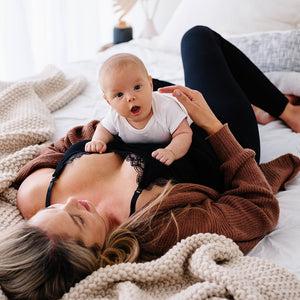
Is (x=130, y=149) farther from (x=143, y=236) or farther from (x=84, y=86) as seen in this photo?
(x=84, y=86)

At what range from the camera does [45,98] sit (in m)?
1.68

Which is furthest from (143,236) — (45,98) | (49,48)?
(49,48)

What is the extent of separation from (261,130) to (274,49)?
0.43 metres

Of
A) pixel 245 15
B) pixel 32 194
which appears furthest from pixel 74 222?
pixel 245 15

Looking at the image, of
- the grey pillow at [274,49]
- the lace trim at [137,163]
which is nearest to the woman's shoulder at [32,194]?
the lace trim at [137,163]

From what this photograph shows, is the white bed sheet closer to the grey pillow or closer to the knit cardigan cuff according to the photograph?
the knit cardigan cuff

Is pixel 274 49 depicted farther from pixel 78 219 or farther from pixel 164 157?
pixel 78 219

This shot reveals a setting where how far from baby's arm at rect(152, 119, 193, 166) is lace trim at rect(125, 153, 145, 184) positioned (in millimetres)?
49

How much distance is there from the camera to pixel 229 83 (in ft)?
4.27

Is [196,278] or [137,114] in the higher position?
[137,114]

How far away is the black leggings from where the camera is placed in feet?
4.06

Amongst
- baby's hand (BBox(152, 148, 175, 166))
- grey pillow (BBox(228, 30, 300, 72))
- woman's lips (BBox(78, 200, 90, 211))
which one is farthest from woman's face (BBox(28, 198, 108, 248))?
grey pillow (BBox(228, 30, 300, 72))

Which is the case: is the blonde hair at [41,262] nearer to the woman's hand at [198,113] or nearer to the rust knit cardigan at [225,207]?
the rust knit cardigan at [225,207]

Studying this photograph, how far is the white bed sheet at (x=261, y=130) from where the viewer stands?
90cm
